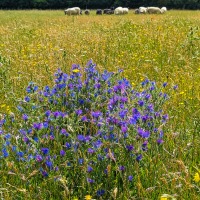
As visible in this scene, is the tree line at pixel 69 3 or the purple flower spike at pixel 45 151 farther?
the tree line at pixel 69 3

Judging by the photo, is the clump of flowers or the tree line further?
the tree line

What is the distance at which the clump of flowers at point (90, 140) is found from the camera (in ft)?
7.13

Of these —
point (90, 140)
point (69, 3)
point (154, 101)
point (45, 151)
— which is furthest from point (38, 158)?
point (69, 3)

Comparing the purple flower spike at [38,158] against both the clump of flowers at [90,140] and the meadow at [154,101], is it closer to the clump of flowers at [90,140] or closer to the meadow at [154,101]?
the clump of flowers at [90,140]

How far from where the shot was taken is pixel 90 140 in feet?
8.03

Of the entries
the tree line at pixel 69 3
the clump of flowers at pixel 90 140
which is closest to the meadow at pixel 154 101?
the clump of flowers at pixel 90 140

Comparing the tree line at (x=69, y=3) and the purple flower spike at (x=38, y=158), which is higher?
the tree line at (x=69, y=3)

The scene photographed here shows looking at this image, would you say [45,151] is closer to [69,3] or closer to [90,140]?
[90,140]

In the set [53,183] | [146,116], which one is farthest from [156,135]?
[53,183]

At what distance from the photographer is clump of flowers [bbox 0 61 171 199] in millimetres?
2172

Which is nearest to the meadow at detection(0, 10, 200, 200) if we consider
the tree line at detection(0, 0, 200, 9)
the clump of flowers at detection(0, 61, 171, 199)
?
the clump of flowers at detection(0, 61, 171, 199)

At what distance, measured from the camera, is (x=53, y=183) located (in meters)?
2.23

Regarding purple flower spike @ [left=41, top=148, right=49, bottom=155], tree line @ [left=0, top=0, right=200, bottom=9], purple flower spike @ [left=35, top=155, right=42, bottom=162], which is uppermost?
tree line @ [left=0, top=0, right=200, bottom=9]

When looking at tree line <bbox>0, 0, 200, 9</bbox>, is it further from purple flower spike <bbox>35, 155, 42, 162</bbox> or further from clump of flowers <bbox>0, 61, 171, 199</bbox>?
purple flower spike <bbox>35, 155, 42, 162</bbox>
